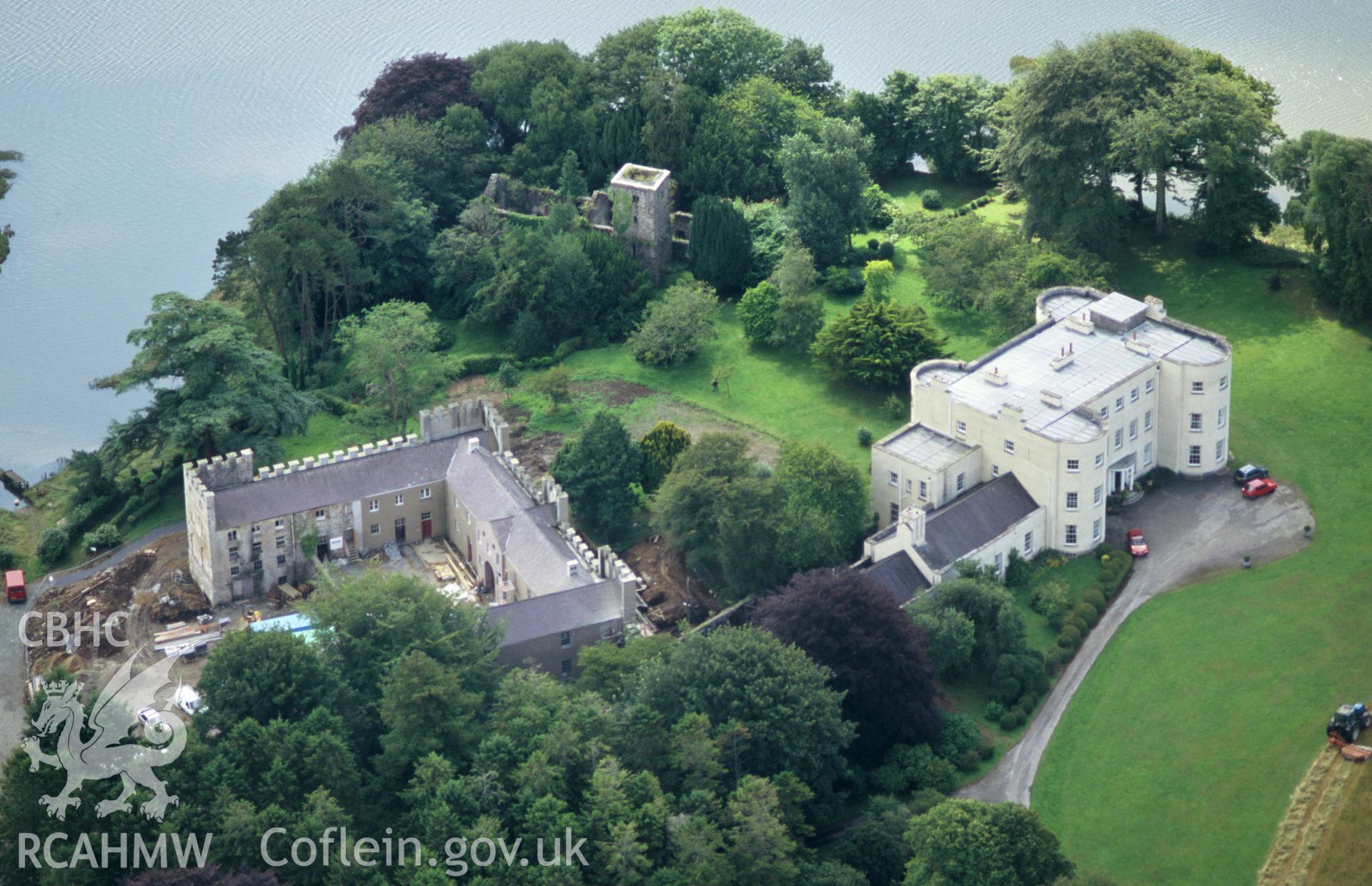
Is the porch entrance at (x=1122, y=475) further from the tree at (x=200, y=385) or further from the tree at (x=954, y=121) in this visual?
the tree at (x=200, y=385)

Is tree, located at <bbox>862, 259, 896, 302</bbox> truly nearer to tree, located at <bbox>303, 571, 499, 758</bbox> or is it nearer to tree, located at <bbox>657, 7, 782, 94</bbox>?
tree, located at <bbox>657, 7, 782, 94</bbox>

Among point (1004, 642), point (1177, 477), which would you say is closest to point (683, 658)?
point (1004, 642)

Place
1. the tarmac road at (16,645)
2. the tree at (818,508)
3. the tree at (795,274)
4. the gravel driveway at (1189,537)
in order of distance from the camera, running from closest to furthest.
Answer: the tarmac road at (16,645) < the gravel driveway at (1189,537) < the tree at (818,508) < the tree at (795,274)

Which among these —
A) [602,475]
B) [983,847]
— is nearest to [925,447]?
[602,475]

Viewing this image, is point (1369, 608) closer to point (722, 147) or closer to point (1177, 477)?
point (1177, 477)

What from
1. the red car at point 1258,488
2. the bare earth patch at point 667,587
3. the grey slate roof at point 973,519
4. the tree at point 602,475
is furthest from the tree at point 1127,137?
the bare earth patch at point 667,587

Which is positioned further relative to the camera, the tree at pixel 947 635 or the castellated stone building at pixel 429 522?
the castellated stone building at pixel 429 522
